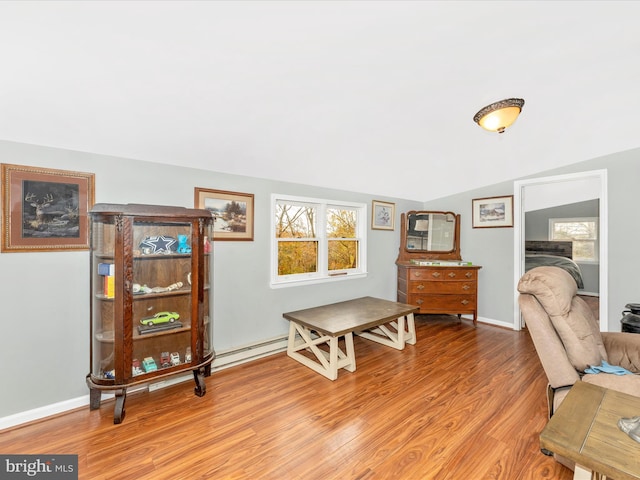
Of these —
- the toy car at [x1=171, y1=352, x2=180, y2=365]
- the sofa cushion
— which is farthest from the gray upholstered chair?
the toy car at [x1=171, y1=352, x2=180, y2=365]

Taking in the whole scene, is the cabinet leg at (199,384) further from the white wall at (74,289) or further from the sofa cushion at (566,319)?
the sofa cushion at (566,319)

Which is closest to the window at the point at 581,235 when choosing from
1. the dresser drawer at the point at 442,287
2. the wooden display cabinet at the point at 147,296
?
the dresser drawer at the point at 442,287

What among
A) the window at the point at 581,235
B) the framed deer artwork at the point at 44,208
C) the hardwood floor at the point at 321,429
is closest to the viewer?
the hardwood floor at the point at 321,429

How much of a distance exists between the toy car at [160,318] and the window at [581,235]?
7412 mm

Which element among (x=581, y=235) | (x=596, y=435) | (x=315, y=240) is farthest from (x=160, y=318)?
(x=581, y=235)

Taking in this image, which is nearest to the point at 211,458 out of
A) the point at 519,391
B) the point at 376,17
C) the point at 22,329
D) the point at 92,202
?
the point at 22,329

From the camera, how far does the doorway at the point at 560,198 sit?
3.21m

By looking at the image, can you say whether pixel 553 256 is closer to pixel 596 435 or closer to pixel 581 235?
pixel 581 235

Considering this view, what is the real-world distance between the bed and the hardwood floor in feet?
14.1

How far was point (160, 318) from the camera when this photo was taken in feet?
7.35

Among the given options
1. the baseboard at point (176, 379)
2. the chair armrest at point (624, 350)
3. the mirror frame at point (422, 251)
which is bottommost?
the baseboard at point (176, 379)

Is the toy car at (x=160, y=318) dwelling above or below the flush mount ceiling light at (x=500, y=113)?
below

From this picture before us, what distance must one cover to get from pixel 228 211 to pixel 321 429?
1.99 meters

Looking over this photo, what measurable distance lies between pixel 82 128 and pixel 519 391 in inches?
152
